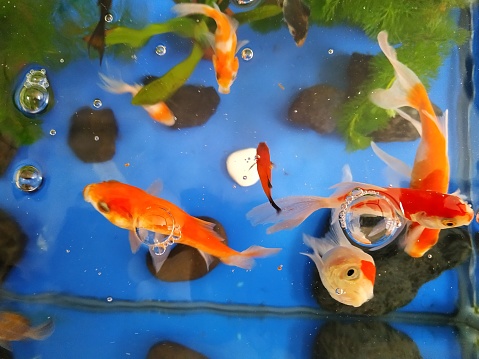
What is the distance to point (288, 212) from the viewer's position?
6.14 feet

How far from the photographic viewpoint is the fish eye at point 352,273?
166 cm

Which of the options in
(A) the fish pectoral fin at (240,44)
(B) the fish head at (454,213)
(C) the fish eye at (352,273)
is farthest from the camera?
(A) the fish pectoral fin at (240,44)

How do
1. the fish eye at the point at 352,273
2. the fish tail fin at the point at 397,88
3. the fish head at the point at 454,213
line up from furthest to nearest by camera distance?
the fish tail fin at the point at 397,88, the fish eye at the point at 352,273, the fish head at the point at 454,213

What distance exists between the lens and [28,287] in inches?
75.8

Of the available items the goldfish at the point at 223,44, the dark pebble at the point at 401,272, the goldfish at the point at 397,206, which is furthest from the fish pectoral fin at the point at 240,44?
the dark pebble at the point at 401,272

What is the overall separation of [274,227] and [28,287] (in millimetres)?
1025

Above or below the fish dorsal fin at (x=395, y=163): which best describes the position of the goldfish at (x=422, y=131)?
above

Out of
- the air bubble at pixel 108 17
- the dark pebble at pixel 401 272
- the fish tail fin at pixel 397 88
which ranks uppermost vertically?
the air bubble at pixel 108 17

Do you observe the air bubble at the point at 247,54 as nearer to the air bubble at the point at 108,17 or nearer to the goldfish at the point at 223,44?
the goldfish at the point at 223,44

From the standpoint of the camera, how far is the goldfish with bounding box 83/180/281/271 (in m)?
1.57

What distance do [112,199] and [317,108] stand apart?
0.90 m

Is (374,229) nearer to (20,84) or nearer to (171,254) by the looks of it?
(171,254)

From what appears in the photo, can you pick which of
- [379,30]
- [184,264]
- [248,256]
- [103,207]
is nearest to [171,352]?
[184,264]

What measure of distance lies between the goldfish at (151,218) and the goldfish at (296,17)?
0.83 meters
